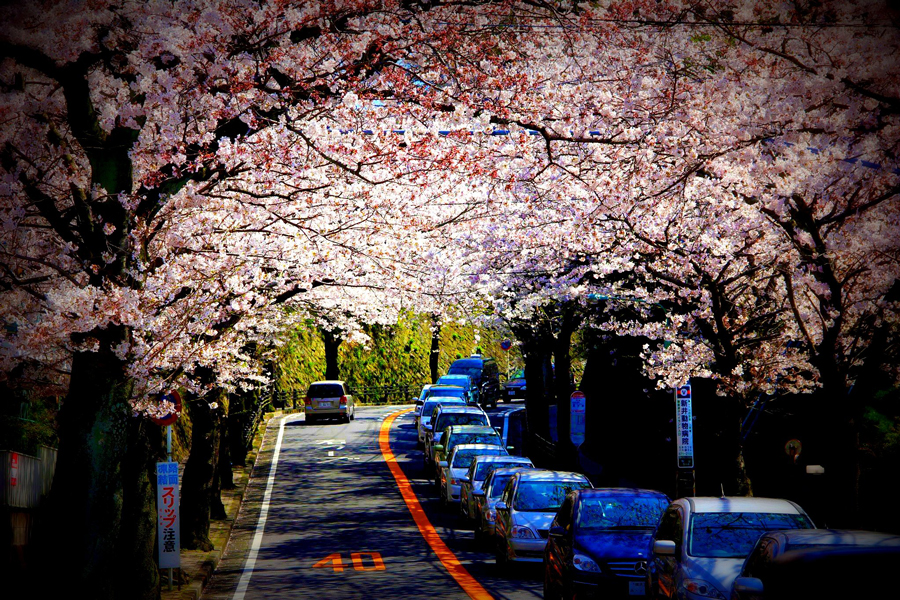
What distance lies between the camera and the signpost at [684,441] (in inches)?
670

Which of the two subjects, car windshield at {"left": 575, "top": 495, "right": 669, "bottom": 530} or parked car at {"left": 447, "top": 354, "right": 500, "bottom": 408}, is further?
parked car at {"left": 447, "top": 354, "right": 500, "bottom": 408}

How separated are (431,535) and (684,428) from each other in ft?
21.5

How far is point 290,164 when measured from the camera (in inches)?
498

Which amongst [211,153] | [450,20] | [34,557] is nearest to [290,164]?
[211,153]

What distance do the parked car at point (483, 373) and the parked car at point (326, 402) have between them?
38.1ft

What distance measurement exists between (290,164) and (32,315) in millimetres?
5233

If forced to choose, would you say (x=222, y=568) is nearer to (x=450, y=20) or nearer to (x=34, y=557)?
(x=34, y=557)

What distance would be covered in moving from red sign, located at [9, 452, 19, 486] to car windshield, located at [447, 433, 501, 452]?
14.9m

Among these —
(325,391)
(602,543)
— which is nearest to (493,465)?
(602,543)

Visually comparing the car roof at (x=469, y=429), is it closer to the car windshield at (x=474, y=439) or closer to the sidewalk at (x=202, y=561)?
the car windshield at (x=474, y=439)

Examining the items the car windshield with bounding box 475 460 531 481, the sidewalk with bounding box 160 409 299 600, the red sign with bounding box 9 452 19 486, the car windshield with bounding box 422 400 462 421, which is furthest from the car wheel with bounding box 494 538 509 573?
the car windshield with bounding box 422 400 462 421

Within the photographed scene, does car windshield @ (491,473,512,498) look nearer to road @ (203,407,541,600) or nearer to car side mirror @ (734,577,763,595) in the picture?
road @ (203,407,541,600)

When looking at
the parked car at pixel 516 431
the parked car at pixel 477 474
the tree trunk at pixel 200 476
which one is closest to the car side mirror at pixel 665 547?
the parked car at pixel 477 474

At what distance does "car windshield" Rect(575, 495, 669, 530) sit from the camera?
12695 millimetres
